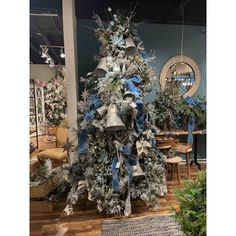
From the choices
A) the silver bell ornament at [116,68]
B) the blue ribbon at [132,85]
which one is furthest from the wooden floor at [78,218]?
the silver bell ornament at [116,68]

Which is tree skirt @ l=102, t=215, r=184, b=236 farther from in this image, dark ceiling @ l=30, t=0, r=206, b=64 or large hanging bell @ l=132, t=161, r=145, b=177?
dark ceiling @ l=30, t=0, r=206, b=64

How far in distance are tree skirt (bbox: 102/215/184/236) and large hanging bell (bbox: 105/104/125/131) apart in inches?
42.3

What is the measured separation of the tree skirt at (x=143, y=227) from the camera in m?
2.18

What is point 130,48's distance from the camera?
2531mm

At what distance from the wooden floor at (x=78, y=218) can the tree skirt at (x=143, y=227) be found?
92 millimetres

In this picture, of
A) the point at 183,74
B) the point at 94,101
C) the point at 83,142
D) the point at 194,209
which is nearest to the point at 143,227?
the point at 83,142

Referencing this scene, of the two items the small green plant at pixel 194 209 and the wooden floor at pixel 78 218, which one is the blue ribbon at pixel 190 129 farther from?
the small green plant at pixel 194 209

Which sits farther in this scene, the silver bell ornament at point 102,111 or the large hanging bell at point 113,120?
the silver bell ornament at point 102,111

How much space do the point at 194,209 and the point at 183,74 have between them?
3.63 metres

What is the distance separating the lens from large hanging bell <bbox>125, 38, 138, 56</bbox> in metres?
2.51

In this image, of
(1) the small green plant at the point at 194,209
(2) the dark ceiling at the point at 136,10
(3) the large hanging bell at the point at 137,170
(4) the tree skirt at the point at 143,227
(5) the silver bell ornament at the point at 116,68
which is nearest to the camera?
(1) the small green plant at the point at 194,209
